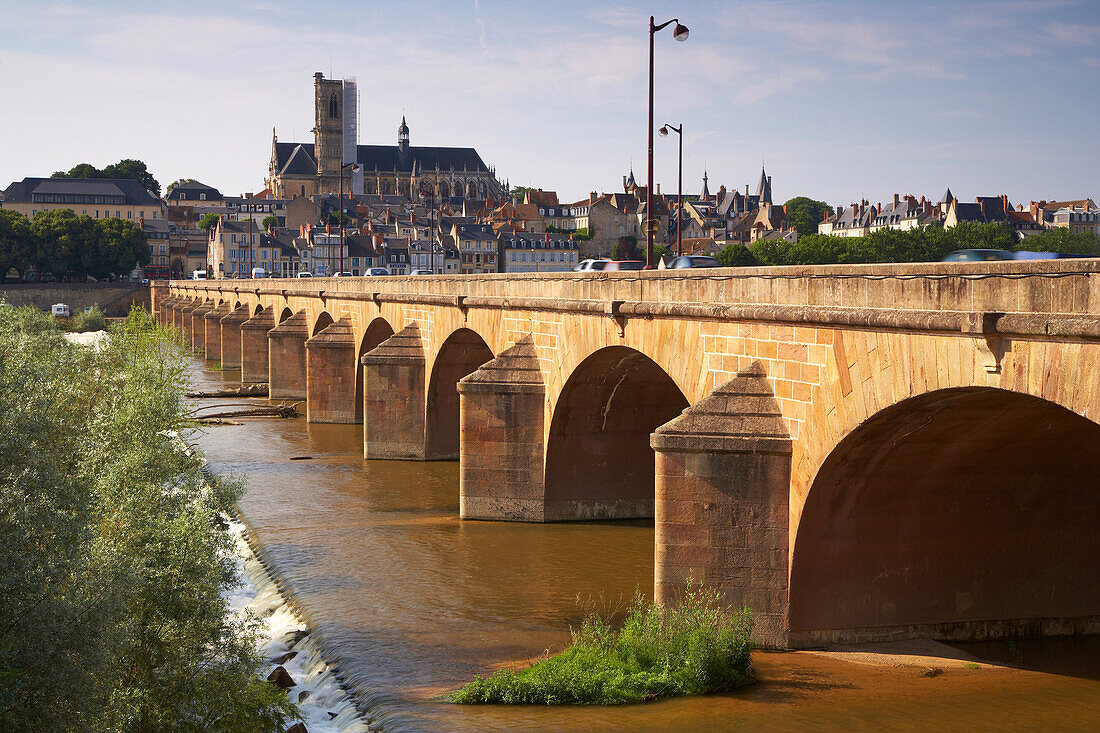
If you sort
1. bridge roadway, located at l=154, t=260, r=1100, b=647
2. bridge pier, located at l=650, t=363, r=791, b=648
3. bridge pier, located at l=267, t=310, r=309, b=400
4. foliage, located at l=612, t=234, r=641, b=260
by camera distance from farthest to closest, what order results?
foliage, located at l=612, t=234, r=641, b=260, bridge pier, located at l=267, t=310, r=309, b=400, bridge pier, located at l=650, t=363, r=791, b=648, bridge roadway, located at l=154, t=260, r=1100, b=647

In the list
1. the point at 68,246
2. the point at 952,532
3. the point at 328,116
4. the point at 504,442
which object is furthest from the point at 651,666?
the point at 328,116

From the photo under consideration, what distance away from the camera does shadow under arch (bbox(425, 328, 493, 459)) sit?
3177 cm

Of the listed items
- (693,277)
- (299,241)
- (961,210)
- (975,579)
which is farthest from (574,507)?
(299,241)

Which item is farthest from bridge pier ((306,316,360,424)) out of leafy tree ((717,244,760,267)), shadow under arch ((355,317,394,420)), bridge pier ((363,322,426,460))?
leafy tree ((717,244,760,267))

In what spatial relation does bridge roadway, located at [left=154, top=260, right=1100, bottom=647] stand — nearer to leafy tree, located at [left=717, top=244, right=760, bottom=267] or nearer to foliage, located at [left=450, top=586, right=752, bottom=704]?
foliage, located at [left=450, top=586, right=752, bottom=704]

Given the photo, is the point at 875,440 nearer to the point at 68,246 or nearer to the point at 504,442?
the point at 504,442

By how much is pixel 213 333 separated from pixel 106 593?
63.1 meters

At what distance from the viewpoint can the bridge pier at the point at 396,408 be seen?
32781 mm

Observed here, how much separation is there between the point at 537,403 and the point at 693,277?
716 cm

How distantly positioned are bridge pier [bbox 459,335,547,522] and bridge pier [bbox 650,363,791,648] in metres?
8.70

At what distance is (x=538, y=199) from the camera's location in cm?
→ 18025

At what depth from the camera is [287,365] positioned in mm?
48781

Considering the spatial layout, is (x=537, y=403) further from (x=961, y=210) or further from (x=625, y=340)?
(x=961, y=210)

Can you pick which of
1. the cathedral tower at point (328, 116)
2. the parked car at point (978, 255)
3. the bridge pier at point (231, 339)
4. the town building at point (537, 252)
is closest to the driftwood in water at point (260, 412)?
the bridge pier at point (231, 339)
